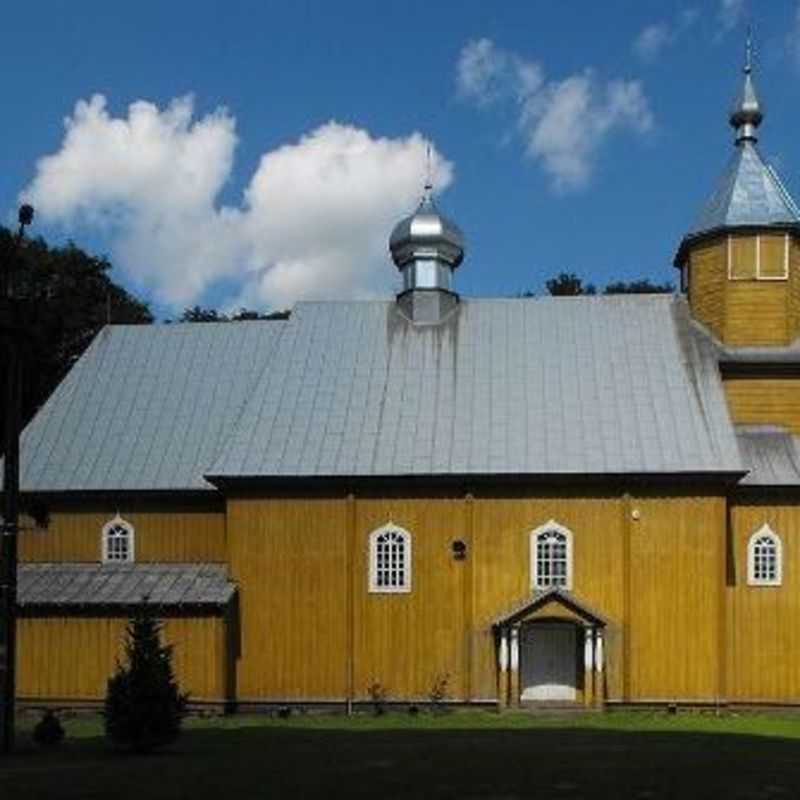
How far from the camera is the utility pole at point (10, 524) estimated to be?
20344 mm

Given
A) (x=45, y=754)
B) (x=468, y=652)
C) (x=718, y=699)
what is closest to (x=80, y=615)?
(x=468, y=652)

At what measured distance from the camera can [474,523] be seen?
106 feet

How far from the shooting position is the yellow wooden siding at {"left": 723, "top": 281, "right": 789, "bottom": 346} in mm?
35031

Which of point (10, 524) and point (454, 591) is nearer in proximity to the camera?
point (10, 524)

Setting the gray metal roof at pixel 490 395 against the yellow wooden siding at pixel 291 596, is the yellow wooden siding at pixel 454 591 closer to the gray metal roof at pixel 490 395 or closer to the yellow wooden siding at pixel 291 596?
the yellow wooden siding at pixel 291 596

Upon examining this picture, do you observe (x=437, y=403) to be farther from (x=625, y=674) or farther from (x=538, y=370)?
(x=625, y=674)

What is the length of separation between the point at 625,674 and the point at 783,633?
3812 mm

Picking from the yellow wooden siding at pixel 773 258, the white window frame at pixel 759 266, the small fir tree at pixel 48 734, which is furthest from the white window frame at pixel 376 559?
the yellow wooden siding at pixel 773 258

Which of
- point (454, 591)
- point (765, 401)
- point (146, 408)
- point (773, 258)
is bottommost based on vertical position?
point (454, 591)

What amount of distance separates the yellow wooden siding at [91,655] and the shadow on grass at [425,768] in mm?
6873

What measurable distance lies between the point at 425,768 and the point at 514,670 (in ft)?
42.0

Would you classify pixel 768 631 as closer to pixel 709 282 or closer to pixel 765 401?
pixel 765 401

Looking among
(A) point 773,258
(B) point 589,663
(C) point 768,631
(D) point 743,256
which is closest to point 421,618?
(B) point 589,663

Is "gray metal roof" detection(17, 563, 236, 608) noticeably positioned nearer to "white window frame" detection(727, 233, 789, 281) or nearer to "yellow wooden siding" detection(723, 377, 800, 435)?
"yellow wooden siding" detection(723, 377, 800, 435)
